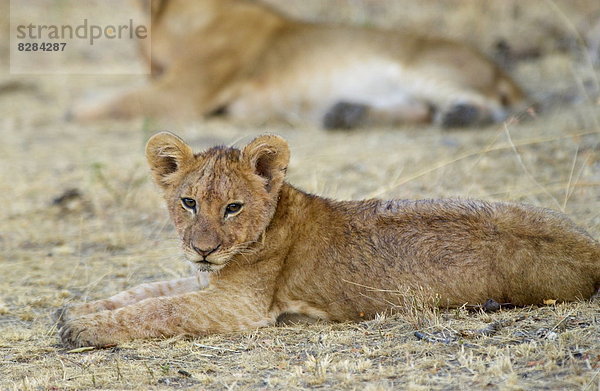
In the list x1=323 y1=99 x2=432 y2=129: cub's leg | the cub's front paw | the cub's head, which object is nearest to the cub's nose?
the cub's head

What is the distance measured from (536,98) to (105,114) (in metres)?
4.68

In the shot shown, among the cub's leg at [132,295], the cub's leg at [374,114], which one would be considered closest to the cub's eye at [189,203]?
the cub's leg at [132,295]

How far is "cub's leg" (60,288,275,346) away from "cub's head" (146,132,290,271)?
18cm

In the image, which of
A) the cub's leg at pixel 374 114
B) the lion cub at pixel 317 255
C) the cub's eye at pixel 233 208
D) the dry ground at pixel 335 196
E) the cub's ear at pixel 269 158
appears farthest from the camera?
the cub's leg at pixel 374 114

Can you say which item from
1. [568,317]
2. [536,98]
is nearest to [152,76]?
[536,98]

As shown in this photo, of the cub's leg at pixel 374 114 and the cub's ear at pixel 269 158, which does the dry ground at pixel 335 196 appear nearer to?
A: the cub's leg at pixel 374 114

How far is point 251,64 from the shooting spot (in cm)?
1012

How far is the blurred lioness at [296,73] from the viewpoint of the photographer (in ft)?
30.9

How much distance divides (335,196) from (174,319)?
2.55 m

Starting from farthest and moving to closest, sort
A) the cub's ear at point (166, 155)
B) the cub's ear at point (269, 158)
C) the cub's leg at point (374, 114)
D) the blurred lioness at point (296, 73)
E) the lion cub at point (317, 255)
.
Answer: the blurred lioness at point (296, 73), the cub's leg at point (374, 114), the cub's ear at point (166, 155), the cub's ear at point (269, 158), the lion cub at point (317, 255)

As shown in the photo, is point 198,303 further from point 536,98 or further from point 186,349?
point 536,98

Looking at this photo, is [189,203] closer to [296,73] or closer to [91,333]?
[91,333]

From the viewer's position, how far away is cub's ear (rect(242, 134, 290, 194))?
4.52 meters

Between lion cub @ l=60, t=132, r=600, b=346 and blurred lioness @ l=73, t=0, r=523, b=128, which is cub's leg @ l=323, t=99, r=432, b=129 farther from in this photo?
lion cub @ l=60, t=132, r=600, b=346
